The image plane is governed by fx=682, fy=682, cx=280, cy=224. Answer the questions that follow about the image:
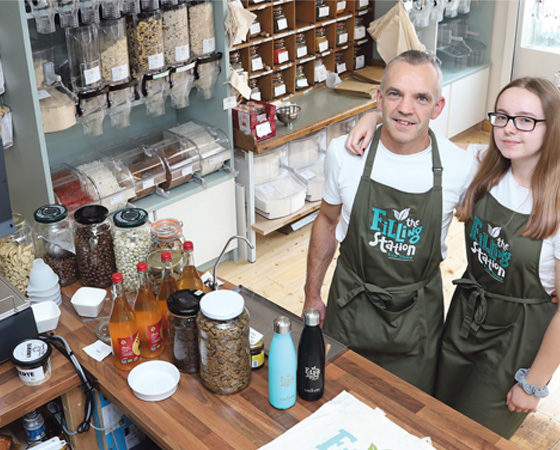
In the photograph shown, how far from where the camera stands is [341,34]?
5.08m

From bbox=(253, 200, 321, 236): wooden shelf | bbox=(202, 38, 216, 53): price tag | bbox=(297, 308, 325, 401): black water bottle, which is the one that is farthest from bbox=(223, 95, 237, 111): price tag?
bbox=(297, 308, 325, 401): black water bottle

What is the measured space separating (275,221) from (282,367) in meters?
2.68

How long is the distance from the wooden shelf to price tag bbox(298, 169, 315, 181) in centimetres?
18

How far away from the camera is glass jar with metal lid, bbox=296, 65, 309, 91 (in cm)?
495

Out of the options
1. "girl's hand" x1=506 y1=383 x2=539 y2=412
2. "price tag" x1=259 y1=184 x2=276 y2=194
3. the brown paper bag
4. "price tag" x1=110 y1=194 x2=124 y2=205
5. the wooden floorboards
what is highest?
the brown paper bag

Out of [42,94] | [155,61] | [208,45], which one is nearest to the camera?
[42,94]

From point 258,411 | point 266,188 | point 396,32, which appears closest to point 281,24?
point 396,32

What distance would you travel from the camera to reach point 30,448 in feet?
6.66

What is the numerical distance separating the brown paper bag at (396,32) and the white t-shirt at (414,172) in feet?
8.78

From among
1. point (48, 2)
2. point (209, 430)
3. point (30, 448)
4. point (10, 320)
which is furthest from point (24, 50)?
point (209, 430)

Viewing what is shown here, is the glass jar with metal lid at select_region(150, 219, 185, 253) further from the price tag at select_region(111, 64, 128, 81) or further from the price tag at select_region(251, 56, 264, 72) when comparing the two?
the price tag at select_region(251, 56, 264, 72)

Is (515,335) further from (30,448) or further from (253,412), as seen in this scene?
(30,448)

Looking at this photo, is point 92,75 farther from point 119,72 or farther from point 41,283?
point 41,283

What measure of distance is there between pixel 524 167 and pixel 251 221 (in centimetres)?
246
